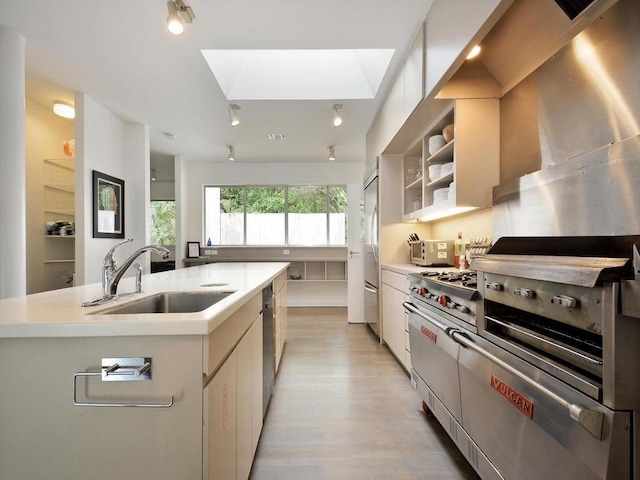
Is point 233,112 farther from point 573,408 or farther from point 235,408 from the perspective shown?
point 573,408

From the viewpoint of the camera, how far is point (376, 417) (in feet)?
6.53

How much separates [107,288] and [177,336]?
66 centimetres

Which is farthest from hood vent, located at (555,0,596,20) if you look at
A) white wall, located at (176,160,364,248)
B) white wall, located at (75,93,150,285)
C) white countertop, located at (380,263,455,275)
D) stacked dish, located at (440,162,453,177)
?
white wall, located at (176,160,364,248)

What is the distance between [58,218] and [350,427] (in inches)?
181

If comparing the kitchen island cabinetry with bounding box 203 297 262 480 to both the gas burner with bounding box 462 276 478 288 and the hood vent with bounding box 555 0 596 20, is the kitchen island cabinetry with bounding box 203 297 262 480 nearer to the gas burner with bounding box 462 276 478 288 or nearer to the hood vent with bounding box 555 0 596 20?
the gas burner with bounding box 462 276 478 288

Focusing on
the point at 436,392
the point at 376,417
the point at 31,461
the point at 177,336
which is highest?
the point at 177,336

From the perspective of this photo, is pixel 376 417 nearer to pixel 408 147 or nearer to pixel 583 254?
pixel 583 254

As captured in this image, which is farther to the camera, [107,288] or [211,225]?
[211,225]

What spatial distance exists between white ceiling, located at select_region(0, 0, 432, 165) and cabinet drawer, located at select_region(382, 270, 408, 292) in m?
1.84

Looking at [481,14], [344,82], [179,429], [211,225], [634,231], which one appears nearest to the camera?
[179,429]

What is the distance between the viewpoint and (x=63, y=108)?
11.3 feet

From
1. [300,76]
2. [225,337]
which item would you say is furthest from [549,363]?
[300,76]

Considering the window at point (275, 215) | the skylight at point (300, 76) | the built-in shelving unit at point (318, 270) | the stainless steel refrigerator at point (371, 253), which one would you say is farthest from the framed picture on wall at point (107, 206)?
the stainless steel refrigerator at point (371, 253)

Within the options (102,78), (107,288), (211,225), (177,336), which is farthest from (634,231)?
(211,225)
